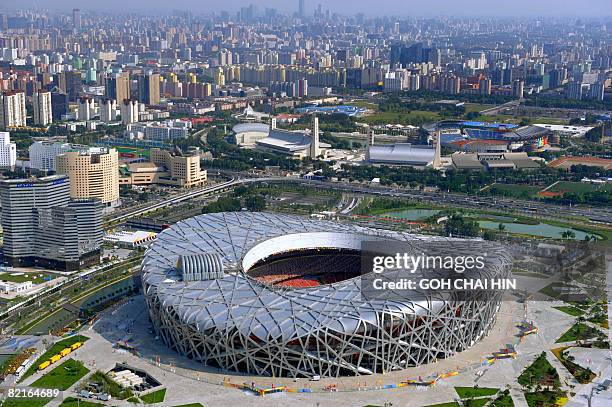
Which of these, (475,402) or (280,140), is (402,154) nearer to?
(280,140)

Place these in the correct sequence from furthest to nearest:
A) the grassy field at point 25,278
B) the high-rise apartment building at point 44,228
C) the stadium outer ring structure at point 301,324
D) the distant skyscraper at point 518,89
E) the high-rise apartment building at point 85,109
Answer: the distant skyscraper at point 518,89
the high-rise apartment building at point 85,109
the high-rise apartment building at point 44,228
the grassy field at point 25,278
the stadium outer ring structure at point 301,324

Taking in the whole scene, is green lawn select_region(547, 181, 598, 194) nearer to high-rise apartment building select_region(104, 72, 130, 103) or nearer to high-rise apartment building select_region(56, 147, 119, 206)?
high-rise apartment building select_region(56, 147, 119, 206)

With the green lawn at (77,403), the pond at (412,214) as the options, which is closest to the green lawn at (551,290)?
the pond at (412,214)

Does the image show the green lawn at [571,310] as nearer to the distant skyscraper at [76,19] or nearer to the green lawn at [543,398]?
the green lawn at [543,398]

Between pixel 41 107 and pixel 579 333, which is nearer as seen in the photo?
pixel 579 333

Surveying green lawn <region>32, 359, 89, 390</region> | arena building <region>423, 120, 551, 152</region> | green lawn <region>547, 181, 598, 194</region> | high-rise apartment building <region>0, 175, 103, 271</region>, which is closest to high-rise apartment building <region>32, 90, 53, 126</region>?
arena building <region>423, 120, 551, 152</region>

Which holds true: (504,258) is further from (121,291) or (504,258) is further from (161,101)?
(161,101)

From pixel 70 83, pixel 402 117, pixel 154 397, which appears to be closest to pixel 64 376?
pixel 154 397
